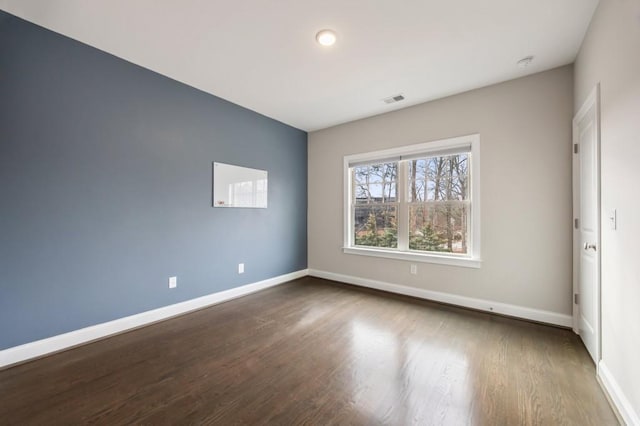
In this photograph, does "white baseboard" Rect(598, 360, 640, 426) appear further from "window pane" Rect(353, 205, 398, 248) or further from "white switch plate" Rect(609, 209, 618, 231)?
"window pane" Rect(353, 205, 398, 248)

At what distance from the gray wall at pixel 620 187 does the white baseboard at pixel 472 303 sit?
3.26 feet

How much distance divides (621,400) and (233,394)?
2.37 metres

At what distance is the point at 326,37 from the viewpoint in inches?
89.7

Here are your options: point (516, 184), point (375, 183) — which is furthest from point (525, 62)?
point (375, 183)

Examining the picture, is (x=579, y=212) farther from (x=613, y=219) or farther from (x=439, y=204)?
(x=439, y=204)

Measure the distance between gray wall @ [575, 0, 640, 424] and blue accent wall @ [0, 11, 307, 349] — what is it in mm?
3724

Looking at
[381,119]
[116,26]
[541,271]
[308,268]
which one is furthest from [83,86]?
[541,271]

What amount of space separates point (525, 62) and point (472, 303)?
2.72 metres

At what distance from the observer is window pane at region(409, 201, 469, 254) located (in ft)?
11.2

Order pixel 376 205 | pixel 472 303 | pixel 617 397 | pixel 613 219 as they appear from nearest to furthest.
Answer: pixel 617 397 < pixel 613 219 < pixel 472 303 < pixel 376 205

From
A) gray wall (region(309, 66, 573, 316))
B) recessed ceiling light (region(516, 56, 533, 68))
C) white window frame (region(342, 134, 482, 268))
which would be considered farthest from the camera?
white window frame (region(342, 134, 482, 268))

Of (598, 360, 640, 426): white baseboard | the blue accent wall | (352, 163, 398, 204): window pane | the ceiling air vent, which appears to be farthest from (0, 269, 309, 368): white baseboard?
(598, 360, 640, 426): white baseboard

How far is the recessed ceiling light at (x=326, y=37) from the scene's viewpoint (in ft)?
7.30

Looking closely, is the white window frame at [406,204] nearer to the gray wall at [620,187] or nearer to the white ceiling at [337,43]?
the white ceiling at [337,43]
